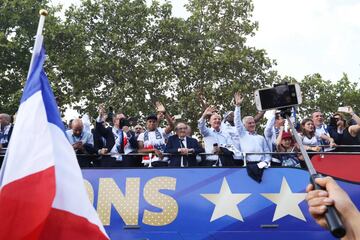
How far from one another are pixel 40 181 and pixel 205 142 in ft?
17.0

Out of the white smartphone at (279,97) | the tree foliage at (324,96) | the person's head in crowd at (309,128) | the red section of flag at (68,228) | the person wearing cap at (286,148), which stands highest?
the tree foliage at (324,96)

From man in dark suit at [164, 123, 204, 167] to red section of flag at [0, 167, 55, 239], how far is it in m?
4.47

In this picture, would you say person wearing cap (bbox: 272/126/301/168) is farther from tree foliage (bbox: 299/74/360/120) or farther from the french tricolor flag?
tree foliage (bbox: 299/74/360/120)

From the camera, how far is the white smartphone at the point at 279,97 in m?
2.21

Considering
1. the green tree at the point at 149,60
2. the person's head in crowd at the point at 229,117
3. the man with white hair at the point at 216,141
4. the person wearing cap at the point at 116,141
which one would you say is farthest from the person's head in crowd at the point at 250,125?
the green tree at the point at 149,60

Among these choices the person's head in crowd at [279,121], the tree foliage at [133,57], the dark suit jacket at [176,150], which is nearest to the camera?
the dark suit jacket at [176,150]

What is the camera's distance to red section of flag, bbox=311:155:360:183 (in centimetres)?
712

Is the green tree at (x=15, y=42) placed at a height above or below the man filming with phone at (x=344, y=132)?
above

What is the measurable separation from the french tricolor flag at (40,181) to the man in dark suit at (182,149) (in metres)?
4.29

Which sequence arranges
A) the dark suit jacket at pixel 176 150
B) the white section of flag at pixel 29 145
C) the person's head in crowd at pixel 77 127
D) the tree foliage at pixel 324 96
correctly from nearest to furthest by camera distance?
the white section of flag at pixel 29 145 → the dark suit jacket at pixel 176 150 → the person's head in crowd at pixel 77 127 → the tree foliage at pixel 324 96

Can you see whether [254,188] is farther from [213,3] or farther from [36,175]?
[213,3]

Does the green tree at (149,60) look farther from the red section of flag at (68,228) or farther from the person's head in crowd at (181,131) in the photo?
the red section of flag at (68,228)

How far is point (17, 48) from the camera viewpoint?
72.7 feet

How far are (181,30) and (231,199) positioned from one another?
16875 mm
